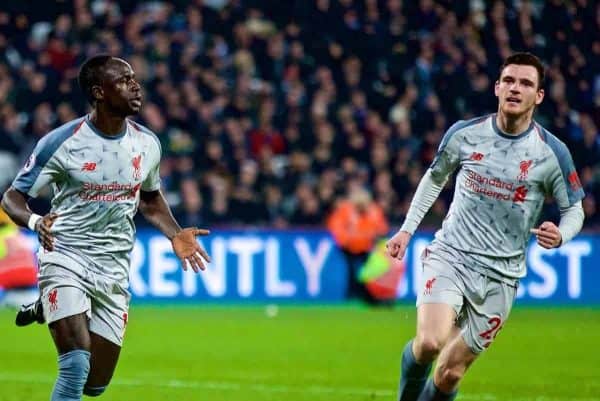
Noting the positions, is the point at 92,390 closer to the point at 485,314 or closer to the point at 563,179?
the point at 485,314

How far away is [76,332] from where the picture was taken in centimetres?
664

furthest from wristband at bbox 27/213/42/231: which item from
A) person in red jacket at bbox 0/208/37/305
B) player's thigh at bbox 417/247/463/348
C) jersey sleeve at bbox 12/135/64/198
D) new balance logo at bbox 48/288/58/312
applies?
person in red jacket at bbox 0/208/37/305

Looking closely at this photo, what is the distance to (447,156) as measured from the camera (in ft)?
24.3

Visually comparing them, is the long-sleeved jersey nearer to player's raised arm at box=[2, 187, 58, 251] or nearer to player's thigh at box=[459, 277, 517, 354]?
player's thigh at box=[459, 277, 517, 354]

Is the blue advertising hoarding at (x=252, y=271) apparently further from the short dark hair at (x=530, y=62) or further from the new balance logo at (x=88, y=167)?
the new balance logo at (x=88, y=167)

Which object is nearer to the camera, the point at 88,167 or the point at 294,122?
the point at 88,167

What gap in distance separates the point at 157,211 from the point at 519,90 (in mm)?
2145

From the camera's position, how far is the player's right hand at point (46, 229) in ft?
21.1

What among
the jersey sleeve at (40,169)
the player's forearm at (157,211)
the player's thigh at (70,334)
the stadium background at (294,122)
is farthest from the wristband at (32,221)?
the stadium background at (294,122)

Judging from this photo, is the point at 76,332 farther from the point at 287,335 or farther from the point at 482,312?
the point at 287,335

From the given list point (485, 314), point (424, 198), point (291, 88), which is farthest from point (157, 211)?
point (291, 88)

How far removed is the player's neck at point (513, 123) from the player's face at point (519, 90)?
38 millimetres

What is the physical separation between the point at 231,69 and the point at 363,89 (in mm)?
2075

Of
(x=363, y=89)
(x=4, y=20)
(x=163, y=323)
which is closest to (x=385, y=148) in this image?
(x=363, y=89)
